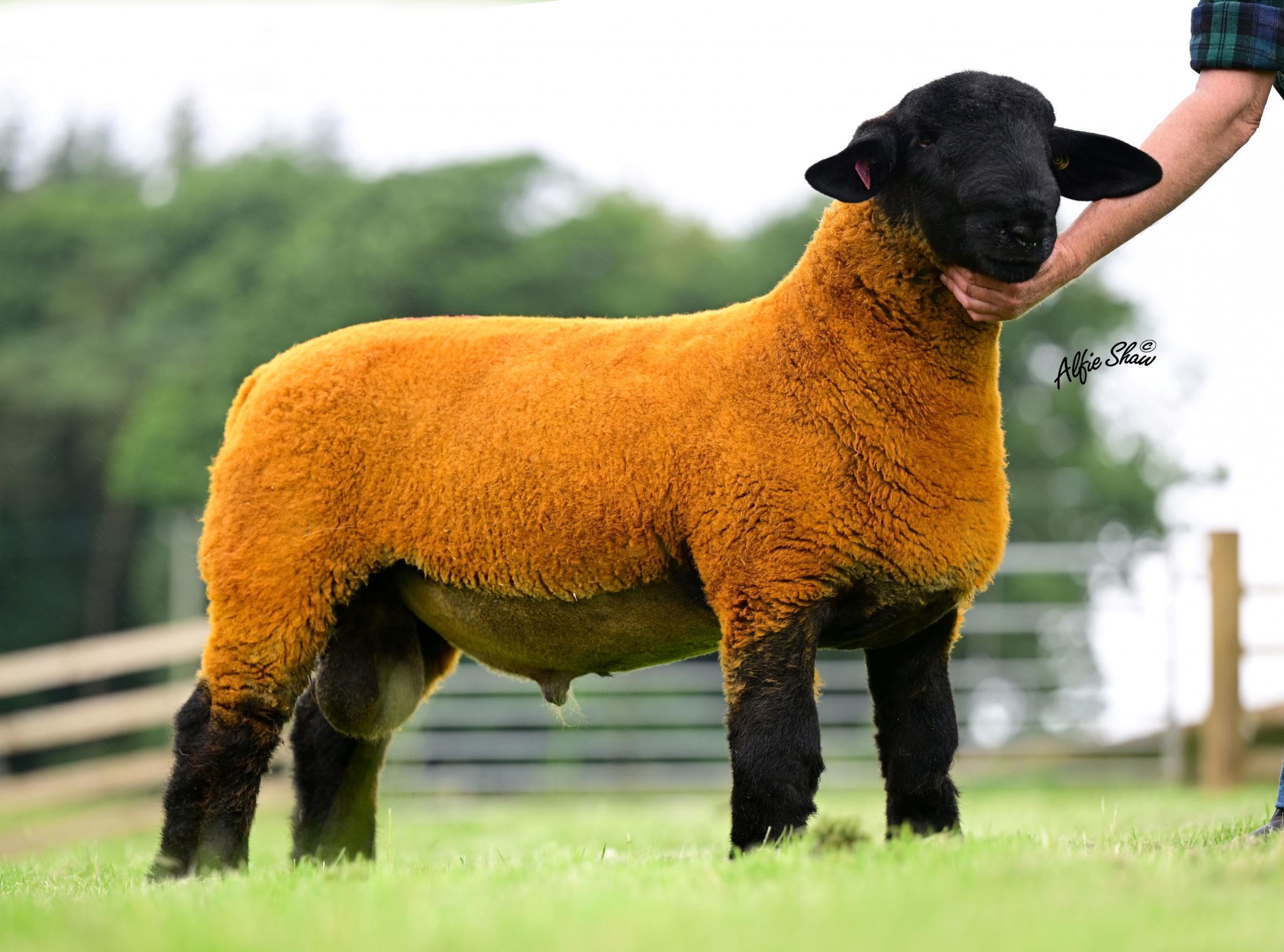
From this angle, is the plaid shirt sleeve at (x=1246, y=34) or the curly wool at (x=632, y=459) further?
the plaid shirt sleeve at (x=1246, y=34)

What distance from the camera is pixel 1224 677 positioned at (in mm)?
11039

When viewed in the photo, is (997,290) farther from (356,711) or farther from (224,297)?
(224,297)

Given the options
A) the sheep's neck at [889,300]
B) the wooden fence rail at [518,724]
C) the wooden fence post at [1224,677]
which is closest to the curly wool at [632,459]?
the sheep's neck at [889,300]

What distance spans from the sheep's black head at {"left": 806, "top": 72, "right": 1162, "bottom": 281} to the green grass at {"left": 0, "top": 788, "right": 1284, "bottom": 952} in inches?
64.7

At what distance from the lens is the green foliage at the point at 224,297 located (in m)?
24.9

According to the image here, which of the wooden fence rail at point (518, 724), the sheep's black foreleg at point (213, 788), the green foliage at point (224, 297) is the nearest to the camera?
the sheep's black foreleg at point (213, 788)

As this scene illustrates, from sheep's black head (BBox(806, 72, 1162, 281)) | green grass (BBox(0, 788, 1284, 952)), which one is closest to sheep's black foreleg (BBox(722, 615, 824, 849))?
green grass (BBox(0, 788, 1284, 952))

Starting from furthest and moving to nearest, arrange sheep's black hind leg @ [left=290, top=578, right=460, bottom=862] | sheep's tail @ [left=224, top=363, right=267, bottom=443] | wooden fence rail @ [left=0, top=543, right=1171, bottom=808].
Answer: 1. wooden fence rail @ [left=0, top=543, right=1171, bottom=808]
2. sheep's tail @ [left=224, top=363, right=267, bottom=443]
3. sheep's black hind leg @ [left=290, top=578, right=460, bottom=862]

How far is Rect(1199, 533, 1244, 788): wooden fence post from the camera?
35.9ft

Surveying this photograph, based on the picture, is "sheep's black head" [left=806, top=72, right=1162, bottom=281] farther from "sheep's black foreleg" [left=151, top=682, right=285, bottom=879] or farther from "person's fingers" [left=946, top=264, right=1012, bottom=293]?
"sheep's black foreleg" [left=151, top=682, right=285, bottom=879]

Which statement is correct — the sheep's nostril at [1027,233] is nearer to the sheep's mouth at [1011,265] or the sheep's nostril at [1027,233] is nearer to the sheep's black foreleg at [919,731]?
the sheep's mouth at [1011,265]

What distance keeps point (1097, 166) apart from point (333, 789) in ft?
11.4

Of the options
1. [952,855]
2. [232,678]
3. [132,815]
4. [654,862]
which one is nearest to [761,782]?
[654,862]
